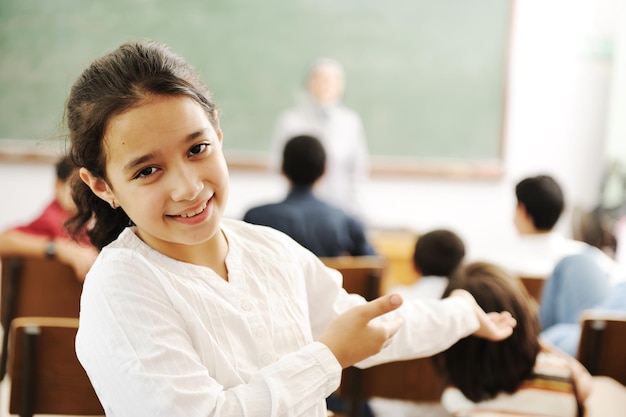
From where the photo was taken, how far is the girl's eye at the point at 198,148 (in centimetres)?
97

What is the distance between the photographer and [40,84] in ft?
15.2

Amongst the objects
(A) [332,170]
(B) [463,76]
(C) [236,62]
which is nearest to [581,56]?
(B) [463,76]

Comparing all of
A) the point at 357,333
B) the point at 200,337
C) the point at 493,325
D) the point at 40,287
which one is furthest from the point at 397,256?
the point at 200,337

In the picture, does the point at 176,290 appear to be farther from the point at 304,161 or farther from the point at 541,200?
the point at 541,200

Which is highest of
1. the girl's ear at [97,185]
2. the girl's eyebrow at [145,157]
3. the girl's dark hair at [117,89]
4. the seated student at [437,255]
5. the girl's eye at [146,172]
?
the girl's dark hair at [117,89]

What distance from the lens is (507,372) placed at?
1.68 m

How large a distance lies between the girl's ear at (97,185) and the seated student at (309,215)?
Answer: 1.65m

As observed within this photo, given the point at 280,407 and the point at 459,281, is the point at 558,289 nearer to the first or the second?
the point at 459,281

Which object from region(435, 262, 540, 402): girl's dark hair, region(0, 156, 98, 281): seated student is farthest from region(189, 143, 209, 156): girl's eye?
region(0, 156, 98, 281): seated student

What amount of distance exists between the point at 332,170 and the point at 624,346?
2.85 m

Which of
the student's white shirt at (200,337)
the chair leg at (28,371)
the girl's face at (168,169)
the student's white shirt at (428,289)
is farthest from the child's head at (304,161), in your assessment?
the girl's face at (168,169)

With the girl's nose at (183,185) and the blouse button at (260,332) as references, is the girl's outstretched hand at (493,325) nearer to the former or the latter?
the blouse button at (260,332)

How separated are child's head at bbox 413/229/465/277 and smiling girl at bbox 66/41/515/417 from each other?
1.35m

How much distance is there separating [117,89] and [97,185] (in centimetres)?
17
